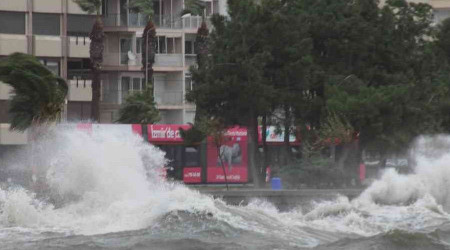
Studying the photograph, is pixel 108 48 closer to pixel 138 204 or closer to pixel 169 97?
pixel 169 97

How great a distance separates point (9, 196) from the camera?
1129 inches

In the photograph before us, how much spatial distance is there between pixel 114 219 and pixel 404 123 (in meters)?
24.6

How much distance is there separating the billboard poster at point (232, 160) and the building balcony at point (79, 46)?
15.8 metres

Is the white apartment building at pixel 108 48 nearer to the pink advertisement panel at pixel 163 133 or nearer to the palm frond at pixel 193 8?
the palm frond at pixel 193 8

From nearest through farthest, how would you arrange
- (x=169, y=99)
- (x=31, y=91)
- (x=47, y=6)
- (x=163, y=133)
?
(x=31, y=91) → (x=163, y=133) → (x=47, y=6) → (x=169, y=99)

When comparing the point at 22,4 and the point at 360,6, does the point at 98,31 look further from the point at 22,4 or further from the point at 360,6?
the point at 360,6

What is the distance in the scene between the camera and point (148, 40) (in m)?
69.9

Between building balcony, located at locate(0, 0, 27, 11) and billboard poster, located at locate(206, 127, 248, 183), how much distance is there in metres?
17.2

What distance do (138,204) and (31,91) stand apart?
17.0 meters

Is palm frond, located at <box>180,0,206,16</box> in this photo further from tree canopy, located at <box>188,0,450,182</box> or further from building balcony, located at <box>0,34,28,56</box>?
tree canopy, located at <box>188,0,450,182</box>

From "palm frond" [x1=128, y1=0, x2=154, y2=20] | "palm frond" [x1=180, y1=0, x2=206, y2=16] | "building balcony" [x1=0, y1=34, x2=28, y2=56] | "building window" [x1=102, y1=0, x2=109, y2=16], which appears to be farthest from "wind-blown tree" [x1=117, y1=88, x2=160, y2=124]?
"palm frond" [x1=180, y1=0, x2=206, y2=16]

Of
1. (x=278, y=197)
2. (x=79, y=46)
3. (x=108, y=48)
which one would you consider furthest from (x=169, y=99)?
(x=278, y=197)

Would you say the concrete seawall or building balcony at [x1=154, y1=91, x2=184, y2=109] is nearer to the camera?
the concrete seawall

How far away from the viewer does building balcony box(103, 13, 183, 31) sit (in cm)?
7306
